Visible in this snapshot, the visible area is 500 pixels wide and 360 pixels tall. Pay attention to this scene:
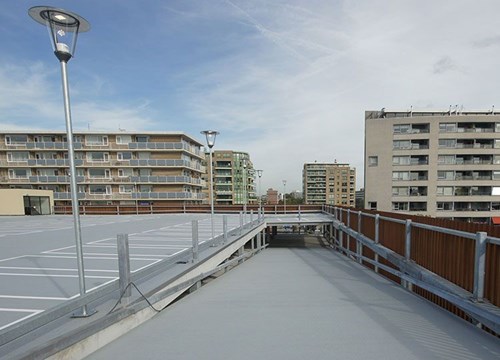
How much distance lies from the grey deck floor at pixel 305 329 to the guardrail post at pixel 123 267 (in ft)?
1.53

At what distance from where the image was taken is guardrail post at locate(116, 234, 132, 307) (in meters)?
3.10

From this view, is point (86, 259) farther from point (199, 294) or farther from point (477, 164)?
point (477, 164)

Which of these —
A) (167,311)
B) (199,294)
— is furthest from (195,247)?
(167,311)

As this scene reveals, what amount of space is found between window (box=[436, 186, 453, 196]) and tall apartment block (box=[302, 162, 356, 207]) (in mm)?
74525

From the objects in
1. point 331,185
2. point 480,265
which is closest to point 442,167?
point 480,265

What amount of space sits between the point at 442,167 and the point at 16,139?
63.9 metres

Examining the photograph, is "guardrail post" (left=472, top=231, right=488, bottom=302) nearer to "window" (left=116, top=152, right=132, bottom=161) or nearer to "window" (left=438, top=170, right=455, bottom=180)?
"window" (left=116, top=152, right=132, bottom=161)

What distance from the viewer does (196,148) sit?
133 ft

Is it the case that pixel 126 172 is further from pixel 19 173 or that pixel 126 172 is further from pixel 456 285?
pixel 456 285

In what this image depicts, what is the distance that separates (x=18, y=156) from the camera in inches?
1304

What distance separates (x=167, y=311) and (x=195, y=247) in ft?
5.29

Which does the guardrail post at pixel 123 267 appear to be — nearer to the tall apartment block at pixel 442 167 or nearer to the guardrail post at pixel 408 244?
the guardrail post at pixel 408 244

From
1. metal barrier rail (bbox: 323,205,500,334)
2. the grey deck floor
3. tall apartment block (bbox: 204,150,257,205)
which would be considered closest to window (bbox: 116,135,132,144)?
tall apartment block (bbox: 204,150,257,205)

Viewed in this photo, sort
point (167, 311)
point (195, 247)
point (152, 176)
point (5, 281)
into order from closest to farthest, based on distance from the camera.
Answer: point (167, 311)
point (5, 281)
point (195, 247)
point (152, 176)
